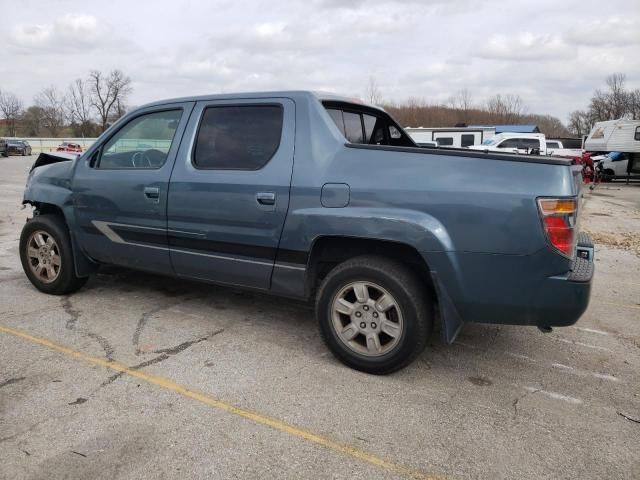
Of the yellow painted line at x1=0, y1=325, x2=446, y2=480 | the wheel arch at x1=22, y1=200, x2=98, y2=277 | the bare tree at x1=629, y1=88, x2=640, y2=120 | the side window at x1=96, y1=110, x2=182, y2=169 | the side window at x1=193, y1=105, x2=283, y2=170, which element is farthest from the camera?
the bare tree at x1=629, y1=88, x2=640, y2=120

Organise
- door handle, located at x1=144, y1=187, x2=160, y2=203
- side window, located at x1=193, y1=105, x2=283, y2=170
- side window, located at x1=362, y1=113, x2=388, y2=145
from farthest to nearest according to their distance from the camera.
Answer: side window, located at x1=362, y1=113, x2=388, y2=145 < door handle, located at x1=144, y1=187, x2=160, y2=203 < side window, located at x1=193, y1=105, x2=283, y2=170

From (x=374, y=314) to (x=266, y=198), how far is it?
1080mm

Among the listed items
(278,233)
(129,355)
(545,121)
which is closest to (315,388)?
(278,233)

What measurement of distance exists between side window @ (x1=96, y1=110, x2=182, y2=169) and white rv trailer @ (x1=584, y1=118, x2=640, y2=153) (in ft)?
77.3

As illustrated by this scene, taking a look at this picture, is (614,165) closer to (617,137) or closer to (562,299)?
(617,137)

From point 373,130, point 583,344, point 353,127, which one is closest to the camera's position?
point 583,344

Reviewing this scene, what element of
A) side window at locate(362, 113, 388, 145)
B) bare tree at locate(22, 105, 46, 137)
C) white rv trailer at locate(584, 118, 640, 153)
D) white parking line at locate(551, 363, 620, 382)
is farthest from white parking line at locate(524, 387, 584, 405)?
bare tree at locate(22, 105, 46, 137)

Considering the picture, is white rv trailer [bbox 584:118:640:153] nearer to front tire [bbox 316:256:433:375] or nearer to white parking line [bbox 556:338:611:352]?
white parking line [bbox 556:338:611:352]

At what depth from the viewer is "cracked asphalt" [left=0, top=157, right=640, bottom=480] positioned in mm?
2518

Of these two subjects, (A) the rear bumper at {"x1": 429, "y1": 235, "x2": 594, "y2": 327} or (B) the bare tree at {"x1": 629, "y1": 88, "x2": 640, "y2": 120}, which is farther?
(B) the bare tree at {"x1": 629, "y1": 88, "x2": 640, "y2": 120}

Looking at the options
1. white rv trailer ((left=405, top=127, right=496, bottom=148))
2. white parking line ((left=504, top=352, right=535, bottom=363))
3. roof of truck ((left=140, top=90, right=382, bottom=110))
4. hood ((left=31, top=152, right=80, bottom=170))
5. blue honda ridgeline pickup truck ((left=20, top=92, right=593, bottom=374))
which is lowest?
white parking line ((left=504, top=352, right=535, bottom=363))

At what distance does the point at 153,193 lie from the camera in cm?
414

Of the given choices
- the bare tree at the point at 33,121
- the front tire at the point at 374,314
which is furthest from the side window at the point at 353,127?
the bare tree at the point at 33,121

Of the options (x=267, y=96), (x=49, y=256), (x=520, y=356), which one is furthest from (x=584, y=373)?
(x=49, y=256)
